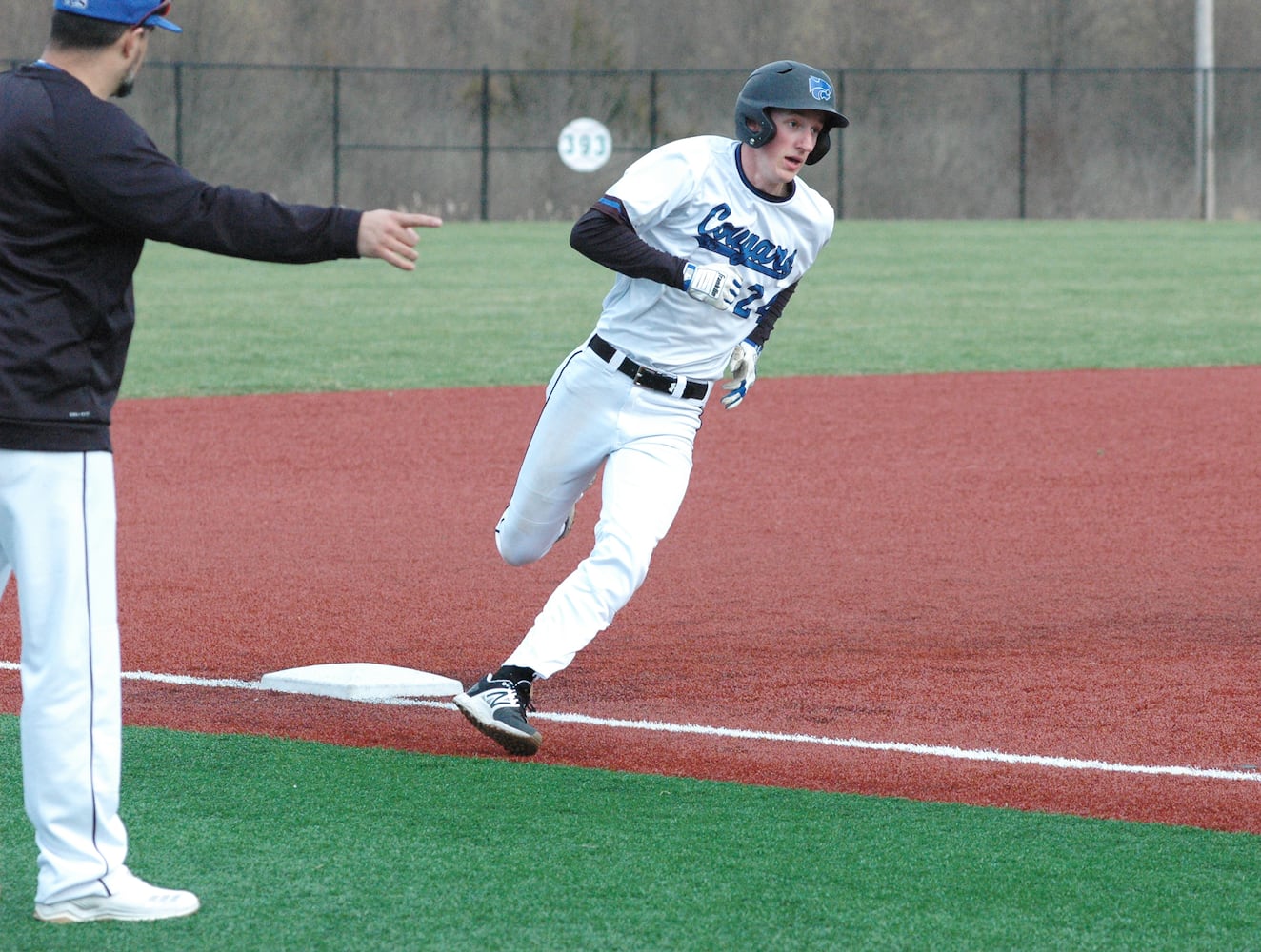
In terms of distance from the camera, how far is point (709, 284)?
5707 millimetres

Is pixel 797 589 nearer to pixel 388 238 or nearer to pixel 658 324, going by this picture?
pixel 658 324

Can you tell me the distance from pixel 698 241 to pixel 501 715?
1624 millimetres

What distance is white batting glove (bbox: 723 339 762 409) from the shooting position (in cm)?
628

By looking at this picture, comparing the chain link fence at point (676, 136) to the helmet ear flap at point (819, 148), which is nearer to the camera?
the helmet ear flap at point (819, 148)

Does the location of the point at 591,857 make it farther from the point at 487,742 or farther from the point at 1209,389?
the point at 1209,389

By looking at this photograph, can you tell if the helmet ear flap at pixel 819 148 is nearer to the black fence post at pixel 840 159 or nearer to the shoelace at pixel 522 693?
the shoelace at pixel 522 693

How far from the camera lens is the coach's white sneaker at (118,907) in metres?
4.10

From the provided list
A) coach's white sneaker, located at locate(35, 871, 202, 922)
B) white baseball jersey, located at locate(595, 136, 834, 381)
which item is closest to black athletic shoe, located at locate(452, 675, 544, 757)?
white baseball jersey, located at locate(595, 136, 834, 381)

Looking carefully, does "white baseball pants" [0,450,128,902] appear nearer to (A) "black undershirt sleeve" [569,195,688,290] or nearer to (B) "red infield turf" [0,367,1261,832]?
(B) "red infield turf" [0,367,1261,832]

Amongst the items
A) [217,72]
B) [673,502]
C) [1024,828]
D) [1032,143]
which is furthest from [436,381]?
[1032,143]

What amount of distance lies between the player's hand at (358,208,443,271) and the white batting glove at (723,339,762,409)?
91.5 inches

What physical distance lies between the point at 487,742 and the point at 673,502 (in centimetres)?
92

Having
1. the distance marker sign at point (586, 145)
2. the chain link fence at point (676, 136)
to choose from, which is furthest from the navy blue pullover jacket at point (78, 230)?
the distance marker sign at point (586, 145)

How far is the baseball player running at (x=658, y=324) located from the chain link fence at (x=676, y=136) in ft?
121
